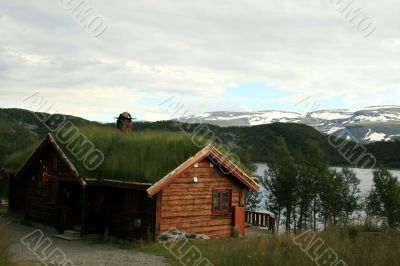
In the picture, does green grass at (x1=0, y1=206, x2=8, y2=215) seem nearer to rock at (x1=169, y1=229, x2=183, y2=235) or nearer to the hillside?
rock at (x1=169, y1=229, x2=183, y2=235)

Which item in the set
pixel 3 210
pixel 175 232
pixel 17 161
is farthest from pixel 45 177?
pixel 3 210

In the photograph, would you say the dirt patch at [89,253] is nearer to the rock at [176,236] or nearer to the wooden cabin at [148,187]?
the wooden cabin at [148,187]

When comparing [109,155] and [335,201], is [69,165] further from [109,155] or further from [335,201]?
[335,201]

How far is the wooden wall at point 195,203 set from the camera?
1944cm

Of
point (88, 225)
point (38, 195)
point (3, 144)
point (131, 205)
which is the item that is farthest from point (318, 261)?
point (3, 144)

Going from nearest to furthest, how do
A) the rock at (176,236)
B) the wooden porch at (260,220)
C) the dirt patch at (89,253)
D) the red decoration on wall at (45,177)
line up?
the dirt patch at (89,253)
the rock at (176,236)
the red decoration on wall at (45,177)
the wooden porch at (260,220)

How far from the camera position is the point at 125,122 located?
83.4 ft

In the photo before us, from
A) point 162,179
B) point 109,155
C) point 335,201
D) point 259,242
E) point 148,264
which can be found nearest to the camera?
point 259,242

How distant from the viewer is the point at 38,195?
2483 centimetres

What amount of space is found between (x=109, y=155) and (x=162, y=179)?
4.56 m

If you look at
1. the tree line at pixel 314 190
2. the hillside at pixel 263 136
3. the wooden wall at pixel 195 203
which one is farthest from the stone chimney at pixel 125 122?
the hillside at pixel 263 136

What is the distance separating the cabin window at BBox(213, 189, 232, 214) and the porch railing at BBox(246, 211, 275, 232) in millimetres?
4696

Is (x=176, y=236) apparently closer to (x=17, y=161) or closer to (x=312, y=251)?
(x=312, y=251)

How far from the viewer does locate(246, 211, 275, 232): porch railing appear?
25688 mm
